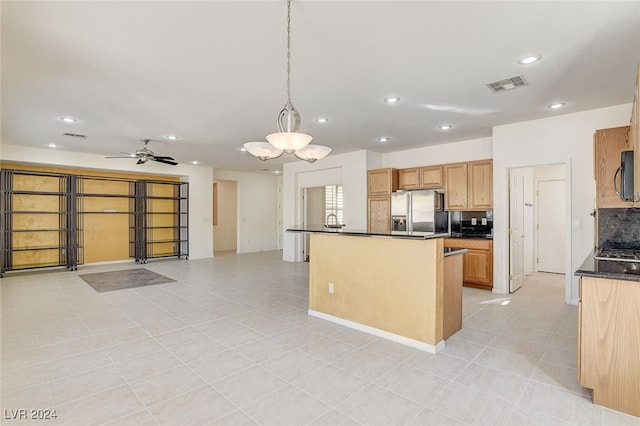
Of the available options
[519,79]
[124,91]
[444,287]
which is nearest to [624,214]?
[519,79]

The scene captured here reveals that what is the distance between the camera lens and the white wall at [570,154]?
4406 millimetres

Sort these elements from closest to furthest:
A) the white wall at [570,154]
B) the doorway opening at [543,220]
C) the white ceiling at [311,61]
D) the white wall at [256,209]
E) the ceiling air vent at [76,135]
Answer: the white ceiling at [311,61] → the white wall at [570,154] → the ceiling air vent at [76,135] → the doorway opening at [543,220] → the white wall at [256,209]

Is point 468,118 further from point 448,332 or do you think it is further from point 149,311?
point 149,311

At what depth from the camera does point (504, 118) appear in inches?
188

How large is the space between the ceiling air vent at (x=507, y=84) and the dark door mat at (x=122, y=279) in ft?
20.4

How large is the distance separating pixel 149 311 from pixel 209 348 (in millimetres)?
1710

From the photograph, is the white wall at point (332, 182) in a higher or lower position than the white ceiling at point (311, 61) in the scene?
lower

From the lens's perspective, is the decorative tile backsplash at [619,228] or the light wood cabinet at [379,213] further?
the light wood cabinet at [379,213]

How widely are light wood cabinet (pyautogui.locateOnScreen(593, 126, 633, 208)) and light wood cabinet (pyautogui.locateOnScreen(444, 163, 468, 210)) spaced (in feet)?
8.24

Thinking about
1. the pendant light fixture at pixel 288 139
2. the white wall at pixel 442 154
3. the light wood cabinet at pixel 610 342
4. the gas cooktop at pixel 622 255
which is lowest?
the light wood cabinet at pixel 610 342

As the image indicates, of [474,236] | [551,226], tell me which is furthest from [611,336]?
[551,226]

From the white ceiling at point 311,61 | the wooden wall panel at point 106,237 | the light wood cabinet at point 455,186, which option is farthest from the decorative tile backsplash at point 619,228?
the wooden wall panel at point 106,237

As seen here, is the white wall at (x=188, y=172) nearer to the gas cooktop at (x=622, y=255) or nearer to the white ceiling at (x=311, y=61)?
the white ceiling at (x=311, y=61)

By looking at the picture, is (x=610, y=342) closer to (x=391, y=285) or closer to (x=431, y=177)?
(x=391, y=285)
